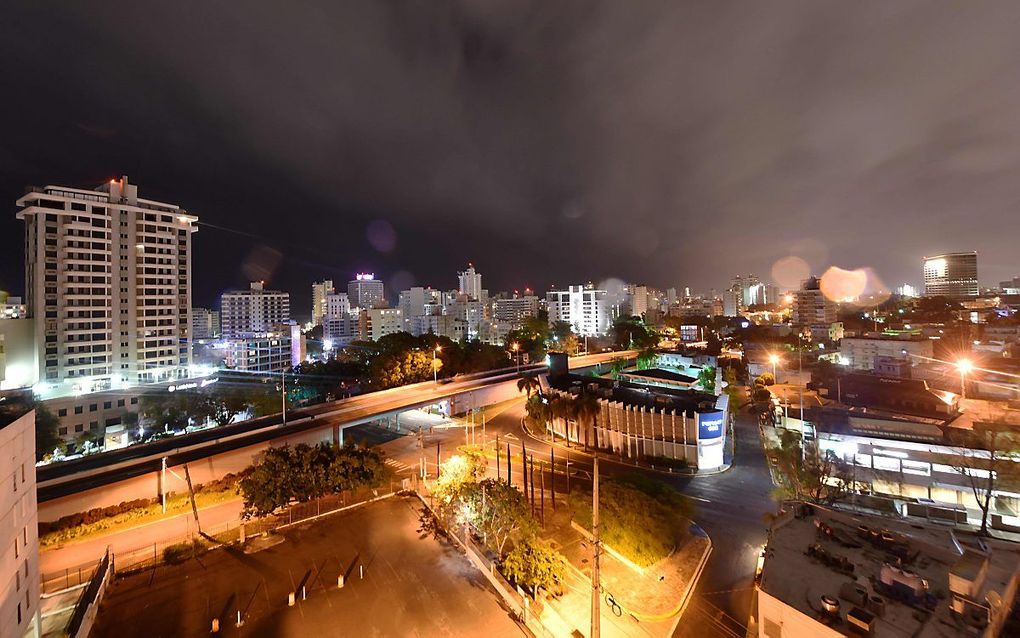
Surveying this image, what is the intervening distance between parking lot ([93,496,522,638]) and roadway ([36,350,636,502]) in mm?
8415

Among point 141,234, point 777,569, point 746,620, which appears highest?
point 141,234

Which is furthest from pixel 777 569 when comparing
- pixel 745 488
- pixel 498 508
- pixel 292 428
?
pixel 292 428

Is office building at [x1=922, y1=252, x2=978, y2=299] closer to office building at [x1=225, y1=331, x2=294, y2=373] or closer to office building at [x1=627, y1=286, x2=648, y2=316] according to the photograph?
office building at [x1=627, y1=286, x2=648, y2=316]

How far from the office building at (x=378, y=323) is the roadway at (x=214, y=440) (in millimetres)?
89010

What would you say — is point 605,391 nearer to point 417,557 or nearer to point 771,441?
point 771,441

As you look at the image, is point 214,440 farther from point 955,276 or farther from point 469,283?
point 955,276

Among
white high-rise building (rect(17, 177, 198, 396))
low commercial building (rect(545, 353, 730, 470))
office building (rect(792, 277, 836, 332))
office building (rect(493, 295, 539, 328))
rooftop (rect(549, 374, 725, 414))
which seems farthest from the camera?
office building (rect(493, 295, 539, 328))

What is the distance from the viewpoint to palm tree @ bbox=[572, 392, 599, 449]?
34000 millimetres

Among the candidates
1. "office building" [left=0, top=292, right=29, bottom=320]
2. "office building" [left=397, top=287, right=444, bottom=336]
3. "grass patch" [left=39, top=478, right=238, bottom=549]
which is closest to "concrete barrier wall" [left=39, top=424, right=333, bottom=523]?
"grass patch" [left=39, top=478, right=238, bottom=549]

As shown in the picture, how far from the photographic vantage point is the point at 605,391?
3709cm

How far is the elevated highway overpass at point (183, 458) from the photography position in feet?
66.2

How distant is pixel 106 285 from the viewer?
46406mm

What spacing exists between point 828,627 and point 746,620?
658cm

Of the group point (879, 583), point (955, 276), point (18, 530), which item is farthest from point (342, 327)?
point (955, 276)
